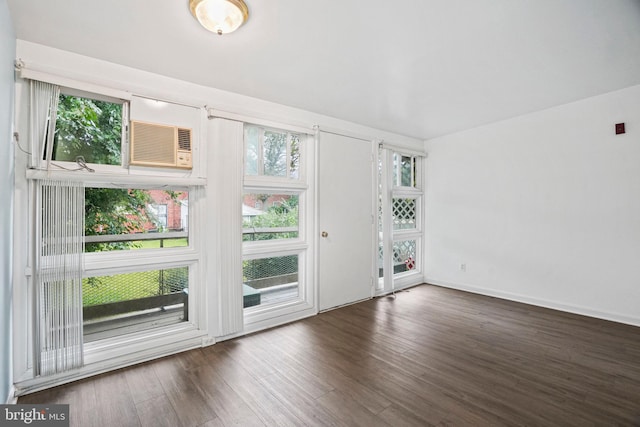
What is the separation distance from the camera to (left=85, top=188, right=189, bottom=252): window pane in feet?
7.88

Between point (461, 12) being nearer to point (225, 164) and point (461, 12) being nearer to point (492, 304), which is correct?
point (225, 164)

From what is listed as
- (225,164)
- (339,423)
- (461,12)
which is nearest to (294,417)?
Result: (339,423)

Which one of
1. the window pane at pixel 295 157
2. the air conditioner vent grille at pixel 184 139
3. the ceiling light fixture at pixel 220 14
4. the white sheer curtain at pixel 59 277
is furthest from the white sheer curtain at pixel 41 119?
the window pane at pixel 295 157

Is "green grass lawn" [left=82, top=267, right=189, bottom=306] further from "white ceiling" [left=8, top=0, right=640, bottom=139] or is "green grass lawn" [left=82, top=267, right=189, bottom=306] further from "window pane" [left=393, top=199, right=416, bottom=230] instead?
"window pane" [left=393, top=199, right=416, bottom=230]

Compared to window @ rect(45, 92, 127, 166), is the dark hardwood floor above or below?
below

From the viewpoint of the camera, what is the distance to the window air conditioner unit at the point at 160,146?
244 cm

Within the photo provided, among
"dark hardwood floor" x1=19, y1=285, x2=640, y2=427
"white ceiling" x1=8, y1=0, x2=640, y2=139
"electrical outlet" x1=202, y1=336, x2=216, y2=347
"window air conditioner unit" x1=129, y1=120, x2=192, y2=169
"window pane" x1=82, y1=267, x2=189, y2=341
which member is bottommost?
"dark hardwood floor" x1=19, y1=285, x2=640, y2=427

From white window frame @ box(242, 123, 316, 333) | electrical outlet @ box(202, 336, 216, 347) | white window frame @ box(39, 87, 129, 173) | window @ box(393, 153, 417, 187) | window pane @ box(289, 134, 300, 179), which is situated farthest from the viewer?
window @ box(393, 153, 417, 187)

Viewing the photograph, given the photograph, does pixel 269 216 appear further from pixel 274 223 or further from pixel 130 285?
pixel 130 285

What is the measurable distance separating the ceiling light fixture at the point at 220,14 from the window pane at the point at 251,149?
1339 mm

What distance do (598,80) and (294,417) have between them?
4090 millimetres

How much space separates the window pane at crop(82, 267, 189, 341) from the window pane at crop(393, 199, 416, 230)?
3285mm

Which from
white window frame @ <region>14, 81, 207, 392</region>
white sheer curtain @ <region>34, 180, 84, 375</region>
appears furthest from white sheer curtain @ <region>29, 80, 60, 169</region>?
white sheer curtain @ <region>34, 180, 84, 375</region>

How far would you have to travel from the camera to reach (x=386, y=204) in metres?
4.45
